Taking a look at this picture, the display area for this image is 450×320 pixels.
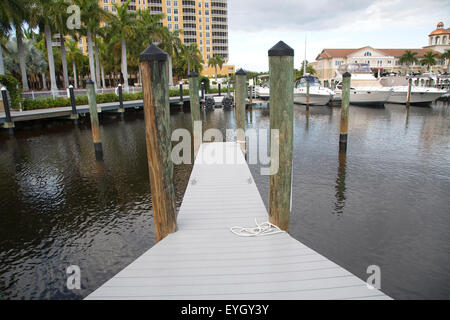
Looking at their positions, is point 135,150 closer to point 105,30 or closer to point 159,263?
point 159,263

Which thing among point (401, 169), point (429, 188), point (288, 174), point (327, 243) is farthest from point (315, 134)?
point (288, 174)

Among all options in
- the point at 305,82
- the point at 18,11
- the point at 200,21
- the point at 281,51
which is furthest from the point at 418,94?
the point at 200,21

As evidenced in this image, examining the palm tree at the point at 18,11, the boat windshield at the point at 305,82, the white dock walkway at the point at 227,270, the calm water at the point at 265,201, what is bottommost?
the calm water at the point at 265,201

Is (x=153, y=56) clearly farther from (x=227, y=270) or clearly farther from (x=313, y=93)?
(x=313, y=93)

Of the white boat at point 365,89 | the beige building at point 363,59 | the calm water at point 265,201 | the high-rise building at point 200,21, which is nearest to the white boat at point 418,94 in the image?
the white boat at point 365,89

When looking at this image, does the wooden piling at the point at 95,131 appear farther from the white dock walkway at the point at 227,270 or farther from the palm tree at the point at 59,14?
the palm tree at the point at 59,14

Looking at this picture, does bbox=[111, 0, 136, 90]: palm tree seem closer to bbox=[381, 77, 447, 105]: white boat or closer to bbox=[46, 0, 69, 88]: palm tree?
bbox=[46, 0, 69, 88]: palm tree

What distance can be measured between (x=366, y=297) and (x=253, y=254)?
1.35m

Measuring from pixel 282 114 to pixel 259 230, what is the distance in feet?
5.59

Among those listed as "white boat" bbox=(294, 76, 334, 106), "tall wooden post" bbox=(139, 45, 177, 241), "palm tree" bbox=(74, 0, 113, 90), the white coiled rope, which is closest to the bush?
"palm tree" bbox=(74, 0, 113, 90)

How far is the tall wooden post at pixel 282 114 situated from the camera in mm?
4199

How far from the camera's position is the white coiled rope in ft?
14.4

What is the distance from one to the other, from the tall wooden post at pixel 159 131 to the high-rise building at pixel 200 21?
8869 centimetres

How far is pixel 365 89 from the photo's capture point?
3338 centimetres
